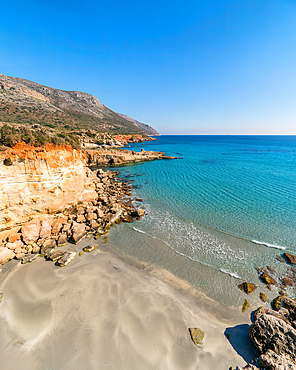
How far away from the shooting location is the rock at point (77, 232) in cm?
1137

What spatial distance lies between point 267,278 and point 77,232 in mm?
13493

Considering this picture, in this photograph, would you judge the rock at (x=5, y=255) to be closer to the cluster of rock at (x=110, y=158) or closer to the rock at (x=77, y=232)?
the rock at (x=77, y=232)

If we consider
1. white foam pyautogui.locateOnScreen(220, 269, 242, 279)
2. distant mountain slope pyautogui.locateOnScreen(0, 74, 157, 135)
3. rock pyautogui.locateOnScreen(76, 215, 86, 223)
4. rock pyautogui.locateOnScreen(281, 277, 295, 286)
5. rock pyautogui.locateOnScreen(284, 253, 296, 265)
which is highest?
distant mountain slope pyautogui.locateOnScreen(0, 74, 157, 135)

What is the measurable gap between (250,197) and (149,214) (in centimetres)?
1411

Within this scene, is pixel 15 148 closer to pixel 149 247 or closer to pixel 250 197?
pixel 149 247

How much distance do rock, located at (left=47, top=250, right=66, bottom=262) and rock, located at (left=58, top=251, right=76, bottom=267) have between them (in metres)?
0.35

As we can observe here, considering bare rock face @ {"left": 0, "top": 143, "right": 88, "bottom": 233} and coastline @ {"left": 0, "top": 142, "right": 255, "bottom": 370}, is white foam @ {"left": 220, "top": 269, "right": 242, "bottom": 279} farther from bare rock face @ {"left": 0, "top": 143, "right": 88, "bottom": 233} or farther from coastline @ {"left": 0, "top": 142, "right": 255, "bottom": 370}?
bare rock face @ {"left": 0, "top": 143, "right": 88, "bottom": 233}

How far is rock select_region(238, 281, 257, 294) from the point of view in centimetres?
836

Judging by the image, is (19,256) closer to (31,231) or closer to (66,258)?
(31,231)

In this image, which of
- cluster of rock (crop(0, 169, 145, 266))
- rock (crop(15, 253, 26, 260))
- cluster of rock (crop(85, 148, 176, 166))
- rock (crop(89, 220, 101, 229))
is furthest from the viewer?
cluster of rock (crop(85, 148, 176, 166))

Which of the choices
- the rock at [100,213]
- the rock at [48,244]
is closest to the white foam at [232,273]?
the rock at [100,213]

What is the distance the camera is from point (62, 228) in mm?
12211

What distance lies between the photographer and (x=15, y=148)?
10.9 meters

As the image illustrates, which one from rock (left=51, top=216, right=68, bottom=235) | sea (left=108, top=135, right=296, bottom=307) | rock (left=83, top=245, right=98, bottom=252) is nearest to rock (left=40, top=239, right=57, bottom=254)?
rock (left=51, top=216, right=68, bottom=235)
